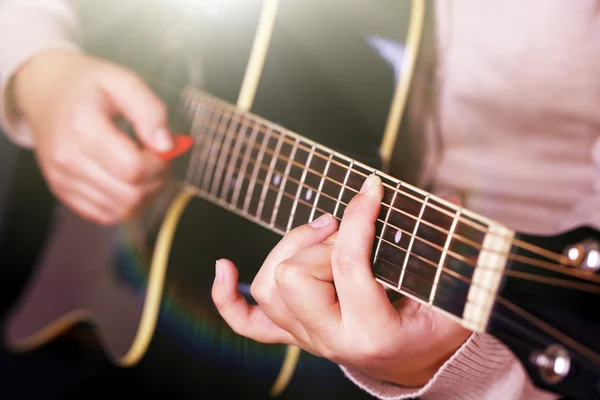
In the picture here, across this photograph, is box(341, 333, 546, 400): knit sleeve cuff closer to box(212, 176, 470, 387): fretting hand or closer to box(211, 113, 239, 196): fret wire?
box(212, 176, 470, 387): fretting hand

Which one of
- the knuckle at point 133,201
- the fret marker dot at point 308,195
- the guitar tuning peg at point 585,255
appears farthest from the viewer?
the knuckle at point 133,201

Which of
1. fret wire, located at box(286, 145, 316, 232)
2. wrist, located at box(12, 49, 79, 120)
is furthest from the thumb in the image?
fret wire, located at box(286, 145, 316, 232)

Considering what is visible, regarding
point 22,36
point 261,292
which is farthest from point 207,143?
point 22,36

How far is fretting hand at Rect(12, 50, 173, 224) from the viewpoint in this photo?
55 cm

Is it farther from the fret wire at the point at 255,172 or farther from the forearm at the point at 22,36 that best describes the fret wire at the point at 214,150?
the forearm at the point at 22,36

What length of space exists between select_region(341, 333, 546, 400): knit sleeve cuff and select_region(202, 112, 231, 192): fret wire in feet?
0.90

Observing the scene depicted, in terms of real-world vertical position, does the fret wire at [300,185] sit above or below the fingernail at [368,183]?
below

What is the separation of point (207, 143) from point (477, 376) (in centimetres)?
34

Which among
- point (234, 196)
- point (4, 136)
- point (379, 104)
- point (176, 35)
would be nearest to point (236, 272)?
point (234, 196)

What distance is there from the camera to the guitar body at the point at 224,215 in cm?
50

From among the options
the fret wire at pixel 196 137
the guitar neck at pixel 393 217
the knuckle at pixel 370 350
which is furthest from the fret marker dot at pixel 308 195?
the fret wire at pixel 196 137

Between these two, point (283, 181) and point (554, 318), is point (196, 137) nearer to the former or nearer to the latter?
point (283, 181)

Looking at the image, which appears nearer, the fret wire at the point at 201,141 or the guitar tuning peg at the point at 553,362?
the guitar tuning peg at the point at 553,362

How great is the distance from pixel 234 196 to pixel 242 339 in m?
0.14
